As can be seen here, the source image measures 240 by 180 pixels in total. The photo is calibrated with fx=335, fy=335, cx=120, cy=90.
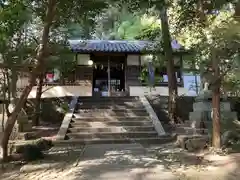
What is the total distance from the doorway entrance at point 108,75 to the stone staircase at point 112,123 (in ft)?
13.2

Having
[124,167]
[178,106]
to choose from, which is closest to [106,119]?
[178,106]

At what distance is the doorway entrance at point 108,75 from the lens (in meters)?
19.8

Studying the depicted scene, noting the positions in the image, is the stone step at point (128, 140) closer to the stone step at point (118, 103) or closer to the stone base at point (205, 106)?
the stone base at point (205, 106)

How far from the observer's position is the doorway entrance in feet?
65.1

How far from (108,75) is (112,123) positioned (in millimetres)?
7284

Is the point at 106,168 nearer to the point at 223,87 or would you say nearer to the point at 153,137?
the point at 223,87

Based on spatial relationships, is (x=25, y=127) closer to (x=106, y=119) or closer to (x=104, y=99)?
(x=106, y=119)

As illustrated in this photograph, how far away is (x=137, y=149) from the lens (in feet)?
30.0

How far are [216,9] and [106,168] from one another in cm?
458

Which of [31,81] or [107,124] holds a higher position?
[31,81]

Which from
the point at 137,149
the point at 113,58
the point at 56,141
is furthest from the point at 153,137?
the point at 113,58

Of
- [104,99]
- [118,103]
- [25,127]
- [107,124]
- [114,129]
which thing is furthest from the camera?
[104,99]

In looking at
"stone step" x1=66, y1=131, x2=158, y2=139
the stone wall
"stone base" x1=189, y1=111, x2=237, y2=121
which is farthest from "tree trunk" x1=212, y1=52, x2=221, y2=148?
the stone wall

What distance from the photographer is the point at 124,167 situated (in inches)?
271
